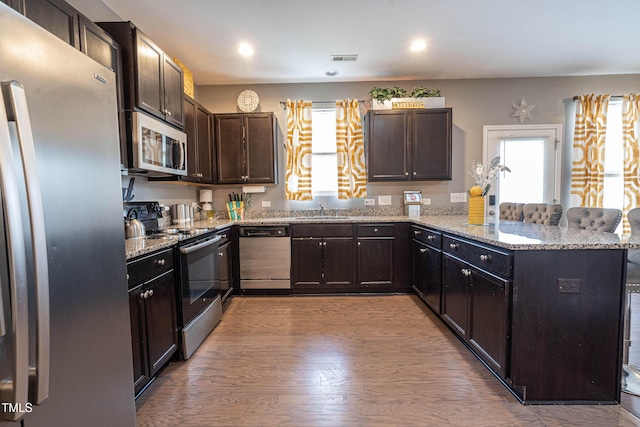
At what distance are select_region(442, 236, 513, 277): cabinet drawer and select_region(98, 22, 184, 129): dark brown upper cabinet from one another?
255 centimetres

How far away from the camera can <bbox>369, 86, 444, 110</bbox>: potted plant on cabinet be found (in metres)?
3.62

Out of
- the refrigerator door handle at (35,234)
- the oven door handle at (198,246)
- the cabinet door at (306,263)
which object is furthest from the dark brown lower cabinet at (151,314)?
the cabinet door at (306,263)

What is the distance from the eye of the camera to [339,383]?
184 centimetres

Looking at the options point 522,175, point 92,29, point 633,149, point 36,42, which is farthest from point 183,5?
point 633,149

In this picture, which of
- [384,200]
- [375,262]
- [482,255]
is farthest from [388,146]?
[482,255]

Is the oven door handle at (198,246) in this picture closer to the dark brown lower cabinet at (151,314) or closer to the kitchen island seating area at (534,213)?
the dark brown lower cabinet at (151,314)

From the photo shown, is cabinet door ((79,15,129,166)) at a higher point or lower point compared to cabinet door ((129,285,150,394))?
higher

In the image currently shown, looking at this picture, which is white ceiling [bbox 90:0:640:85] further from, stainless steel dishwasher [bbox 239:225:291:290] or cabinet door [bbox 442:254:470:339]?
cabinet door [bbox 442:254:470:339]

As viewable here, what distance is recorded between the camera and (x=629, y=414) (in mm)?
1552

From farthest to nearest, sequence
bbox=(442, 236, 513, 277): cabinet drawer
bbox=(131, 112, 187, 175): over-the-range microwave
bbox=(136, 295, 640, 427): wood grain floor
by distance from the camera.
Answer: bbox=(131, 112, 187, 175): over-the-range microwave → bbox=(442, 236, 513, 277): cabinet drawer → bbox=(136, 295, 640, 427): wood grain floor

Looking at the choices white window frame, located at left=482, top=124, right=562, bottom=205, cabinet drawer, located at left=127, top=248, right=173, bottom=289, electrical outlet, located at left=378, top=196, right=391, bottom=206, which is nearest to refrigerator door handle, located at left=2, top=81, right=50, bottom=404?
cabinet drawer, located at left=127, top=248, right=173, bottom=289

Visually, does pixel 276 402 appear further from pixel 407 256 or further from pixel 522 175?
pixel 522 175

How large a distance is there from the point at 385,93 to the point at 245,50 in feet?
5.68

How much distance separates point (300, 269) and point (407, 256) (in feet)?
4.21
